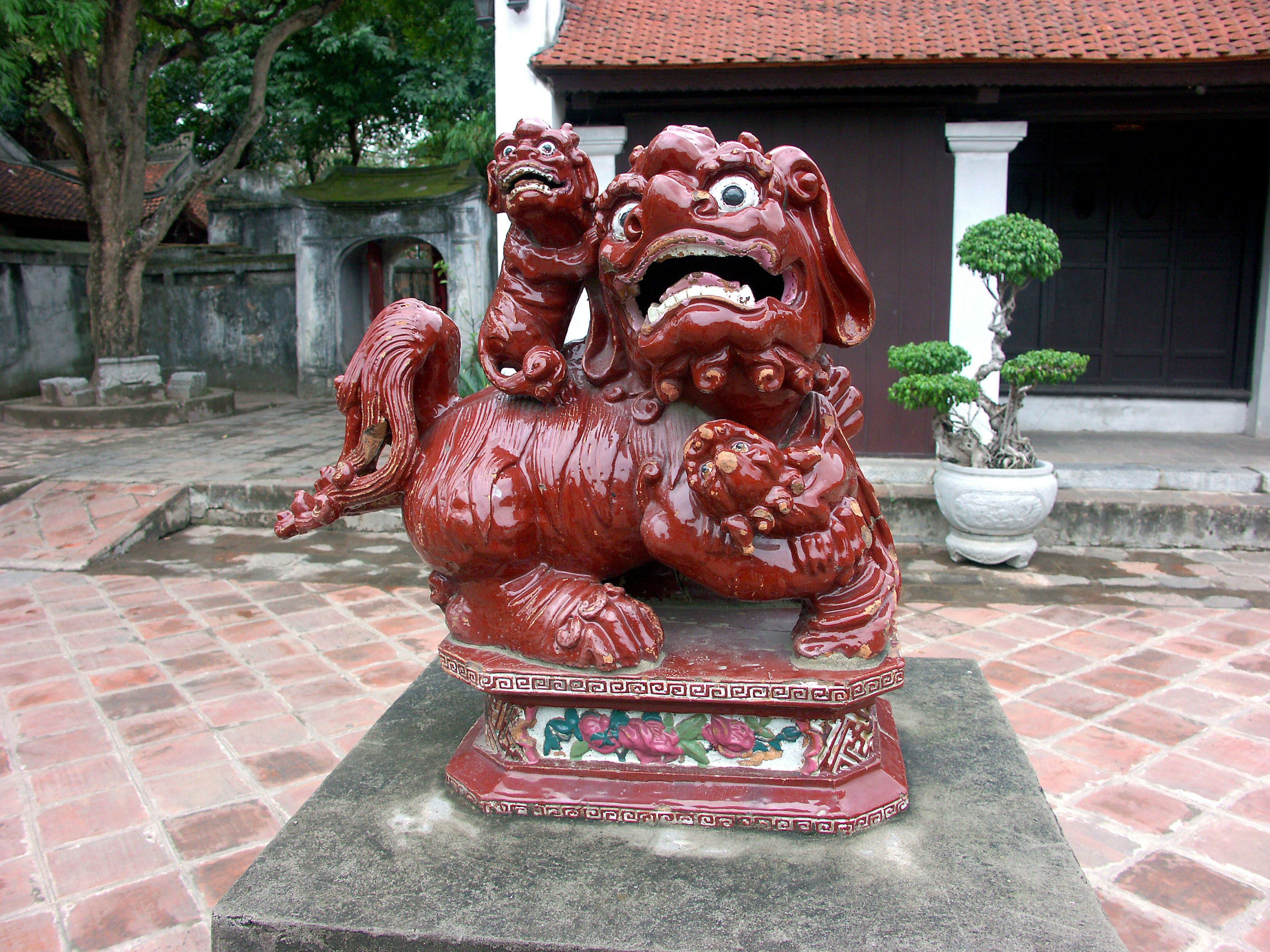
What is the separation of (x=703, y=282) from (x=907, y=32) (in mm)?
5670

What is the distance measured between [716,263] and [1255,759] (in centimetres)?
259

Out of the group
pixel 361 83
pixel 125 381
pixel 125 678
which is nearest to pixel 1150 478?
pixel 125 678

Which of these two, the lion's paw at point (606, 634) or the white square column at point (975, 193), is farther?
the white square column at point (975, 193)

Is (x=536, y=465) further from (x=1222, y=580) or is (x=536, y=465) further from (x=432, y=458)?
(x=1222, y=580)

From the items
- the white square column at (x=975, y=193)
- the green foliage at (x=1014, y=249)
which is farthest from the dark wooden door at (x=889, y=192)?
the green foliage at (x=1014, y=249)

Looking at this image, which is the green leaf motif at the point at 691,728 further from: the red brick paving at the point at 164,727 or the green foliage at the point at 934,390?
the green foliage at the point at 934,390

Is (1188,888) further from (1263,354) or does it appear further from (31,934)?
(1263,354)

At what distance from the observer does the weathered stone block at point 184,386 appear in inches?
405

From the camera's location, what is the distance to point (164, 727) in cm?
312

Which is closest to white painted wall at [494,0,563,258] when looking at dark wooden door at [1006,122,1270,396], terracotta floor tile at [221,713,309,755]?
terracotta floor tile at [221,713,309,755]

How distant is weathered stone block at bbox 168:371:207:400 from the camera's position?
405 inches

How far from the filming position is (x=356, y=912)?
49.3 inches

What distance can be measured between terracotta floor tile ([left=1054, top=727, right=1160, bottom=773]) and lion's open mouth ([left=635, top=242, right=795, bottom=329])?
7.16ft

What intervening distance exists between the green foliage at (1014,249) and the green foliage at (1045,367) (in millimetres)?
397
